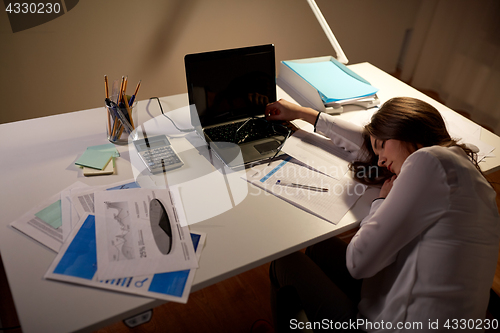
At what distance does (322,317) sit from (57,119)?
3.79 feet

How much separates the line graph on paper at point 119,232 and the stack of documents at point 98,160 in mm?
164

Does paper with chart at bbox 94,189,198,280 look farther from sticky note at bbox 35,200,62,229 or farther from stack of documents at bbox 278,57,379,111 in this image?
stack of documents at bbox 278,57,379,111

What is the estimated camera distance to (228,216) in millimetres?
946

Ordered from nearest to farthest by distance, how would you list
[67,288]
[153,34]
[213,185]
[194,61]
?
[67,288] < [213,185] < [194,61] < [153,34]

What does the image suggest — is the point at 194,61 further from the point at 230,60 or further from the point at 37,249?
the point at 37,249

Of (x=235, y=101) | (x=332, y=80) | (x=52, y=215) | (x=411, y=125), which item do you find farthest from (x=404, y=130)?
(x=52, y=215)

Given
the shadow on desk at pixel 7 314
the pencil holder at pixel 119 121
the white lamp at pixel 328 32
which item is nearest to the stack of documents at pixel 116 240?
the pencil holder at pixel 119 121

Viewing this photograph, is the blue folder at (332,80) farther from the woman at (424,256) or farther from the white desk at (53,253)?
the woman at (424,256)

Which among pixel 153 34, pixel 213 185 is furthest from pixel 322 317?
pixel 153 34

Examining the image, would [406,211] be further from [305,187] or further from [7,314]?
[7,314]

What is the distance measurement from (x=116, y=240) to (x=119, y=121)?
49 cm

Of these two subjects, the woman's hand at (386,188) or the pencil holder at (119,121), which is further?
the pencil holder at (119,121)

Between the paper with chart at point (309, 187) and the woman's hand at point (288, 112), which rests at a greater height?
the woman's hand at point (288, 112)

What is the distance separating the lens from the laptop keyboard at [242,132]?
3.96 ft
